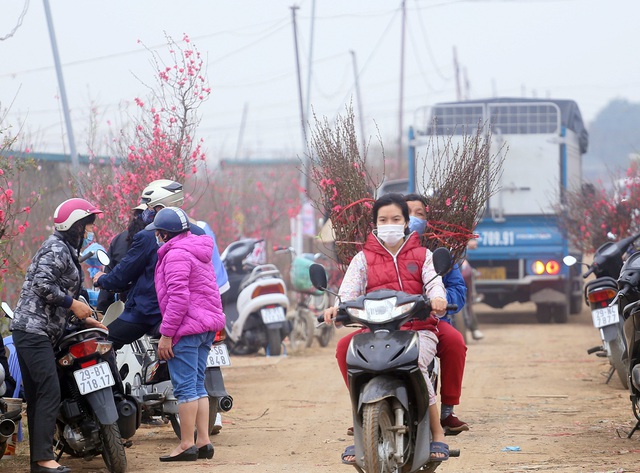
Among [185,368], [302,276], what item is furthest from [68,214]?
[302,276]

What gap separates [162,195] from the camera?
29.6 ft

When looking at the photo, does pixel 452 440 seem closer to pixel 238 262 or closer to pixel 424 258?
pixel 424 258

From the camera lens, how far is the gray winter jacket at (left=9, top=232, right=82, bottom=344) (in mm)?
7133

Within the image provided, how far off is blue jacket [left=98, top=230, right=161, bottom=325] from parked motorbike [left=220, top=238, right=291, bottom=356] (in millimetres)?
6077

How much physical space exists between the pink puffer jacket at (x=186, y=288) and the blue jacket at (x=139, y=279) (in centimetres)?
31

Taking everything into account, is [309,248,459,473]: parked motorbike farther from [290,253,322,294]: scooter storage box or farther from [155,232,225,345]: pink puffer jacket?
[290,253,322,294]: scooter storage box

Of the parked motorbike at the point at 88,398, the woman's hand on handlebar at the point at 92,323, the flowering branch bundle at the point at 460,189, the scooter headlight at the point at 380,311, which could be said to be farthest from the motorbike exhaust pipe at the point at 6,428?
the flowering branch bundle at the point at 460,189

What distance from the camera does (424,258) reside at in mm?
6922

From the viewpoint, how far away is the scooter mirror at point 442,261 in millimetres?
6445

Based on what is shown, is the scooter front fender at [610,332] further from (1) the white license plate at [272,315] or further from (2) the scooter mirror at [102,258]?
(1) the white license plate at [272,315]

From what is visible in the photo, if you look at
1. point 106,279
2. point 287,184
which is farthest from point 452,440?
point 287,184

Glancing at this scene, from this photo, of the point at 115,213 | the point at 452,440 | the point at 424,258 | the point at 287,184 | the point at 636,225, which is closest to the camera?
the point at 424,258

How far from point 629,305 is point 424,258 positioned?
6.43ft

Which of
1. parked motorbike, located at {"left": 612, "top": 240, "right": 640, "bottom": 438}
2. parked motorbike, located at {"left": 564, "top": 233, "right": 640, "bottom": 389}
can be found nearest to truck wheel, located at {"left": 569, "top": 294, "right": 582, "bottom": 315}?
parked motorbike, located at {"left": 564, "top": 233, "right": 640, "bottom": 389}
